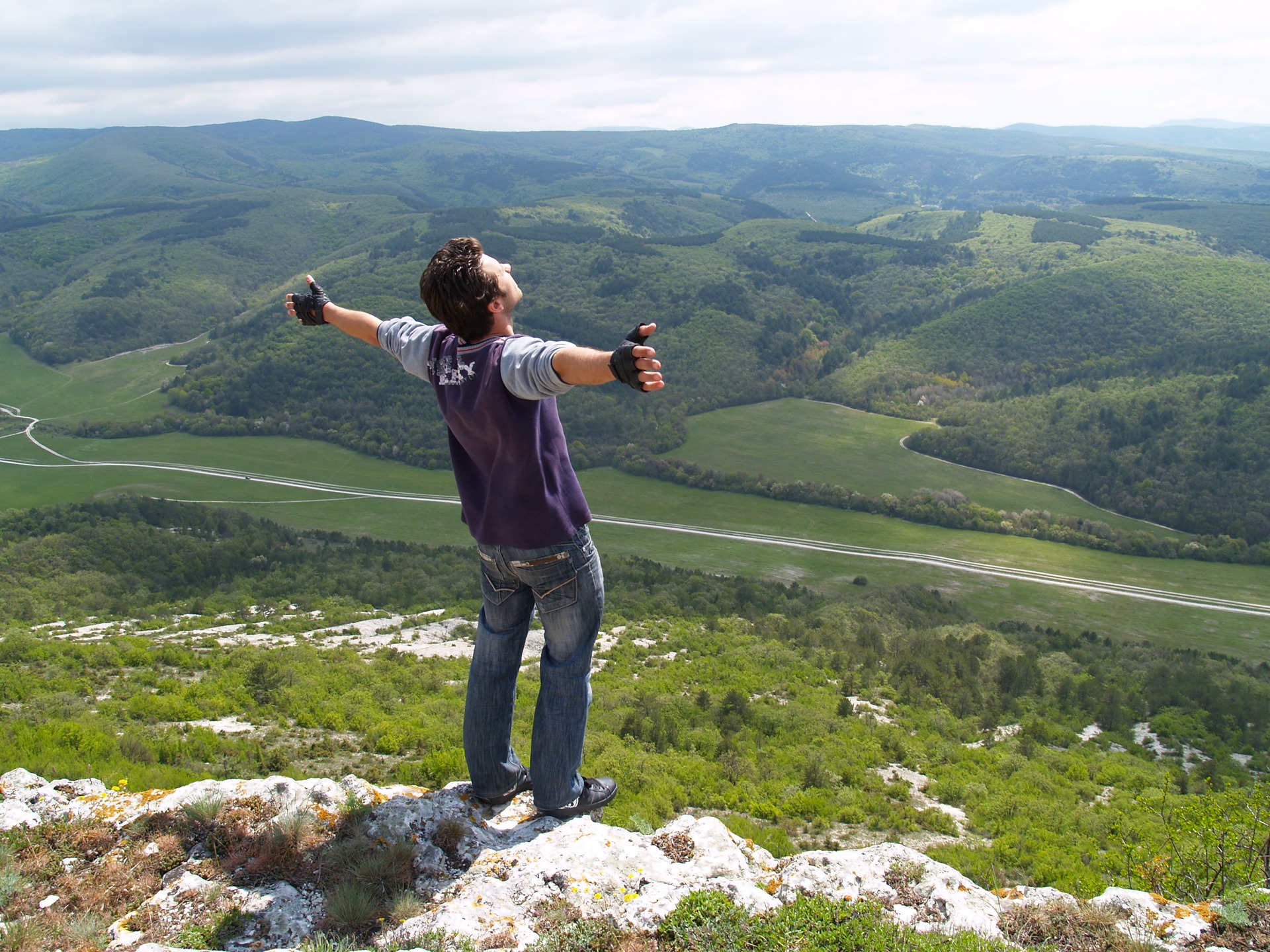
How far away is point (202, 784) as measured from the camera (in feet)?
18.8

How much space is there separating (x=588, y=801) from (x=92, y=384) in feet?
369

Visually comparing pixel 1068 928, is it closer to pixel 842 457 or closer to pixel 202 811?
pixel 202 811

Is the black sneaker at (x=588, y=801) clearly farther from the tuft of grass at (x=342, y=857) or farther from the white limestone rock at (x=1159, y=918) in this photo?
the white limestone rock at (x=1159, y=918)

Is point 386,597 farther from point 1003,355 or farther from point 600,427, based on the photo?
point 1003,355

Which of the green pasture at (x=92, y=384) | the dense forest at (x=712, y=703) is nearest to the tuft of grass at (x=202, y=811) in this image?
the dense forest at (x=712, y=703)

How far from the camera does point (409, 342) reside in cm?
493

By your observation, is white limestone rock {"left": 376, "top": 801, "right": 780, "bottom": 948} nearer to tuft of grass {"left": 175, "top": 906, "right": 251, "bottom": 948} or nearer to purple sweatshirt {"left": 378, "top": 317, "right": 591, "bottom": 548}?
tuft of grass {"left": 175, "top": 906, "right": 251, "bottom": 948}

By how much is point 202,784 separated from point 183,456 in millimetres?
76484

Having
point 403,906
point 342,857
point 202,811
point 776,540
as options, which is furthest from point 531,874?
point 776,540

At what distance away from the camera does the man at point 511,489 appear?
14.0 feet

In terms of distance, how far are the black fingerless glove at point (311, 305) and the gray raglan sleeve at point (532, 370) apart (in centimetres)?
221

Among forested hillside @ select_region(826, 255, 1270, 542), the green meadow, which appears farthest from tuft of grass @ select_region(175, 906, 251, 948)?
forested hillside @ select_region(826, 255, 1270, 542)

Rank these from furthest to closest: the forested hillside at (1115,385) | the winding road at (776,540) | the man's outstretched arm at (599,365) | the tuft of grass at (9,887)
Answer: the forested hillside at (1115,385)
the winding road at (776,540)
the tuft of grass at (9,887)
the man's outstretched arm at (599,365)

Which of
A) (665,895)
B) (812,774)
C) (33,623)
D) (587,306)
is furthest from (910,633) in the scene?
(587,306)
